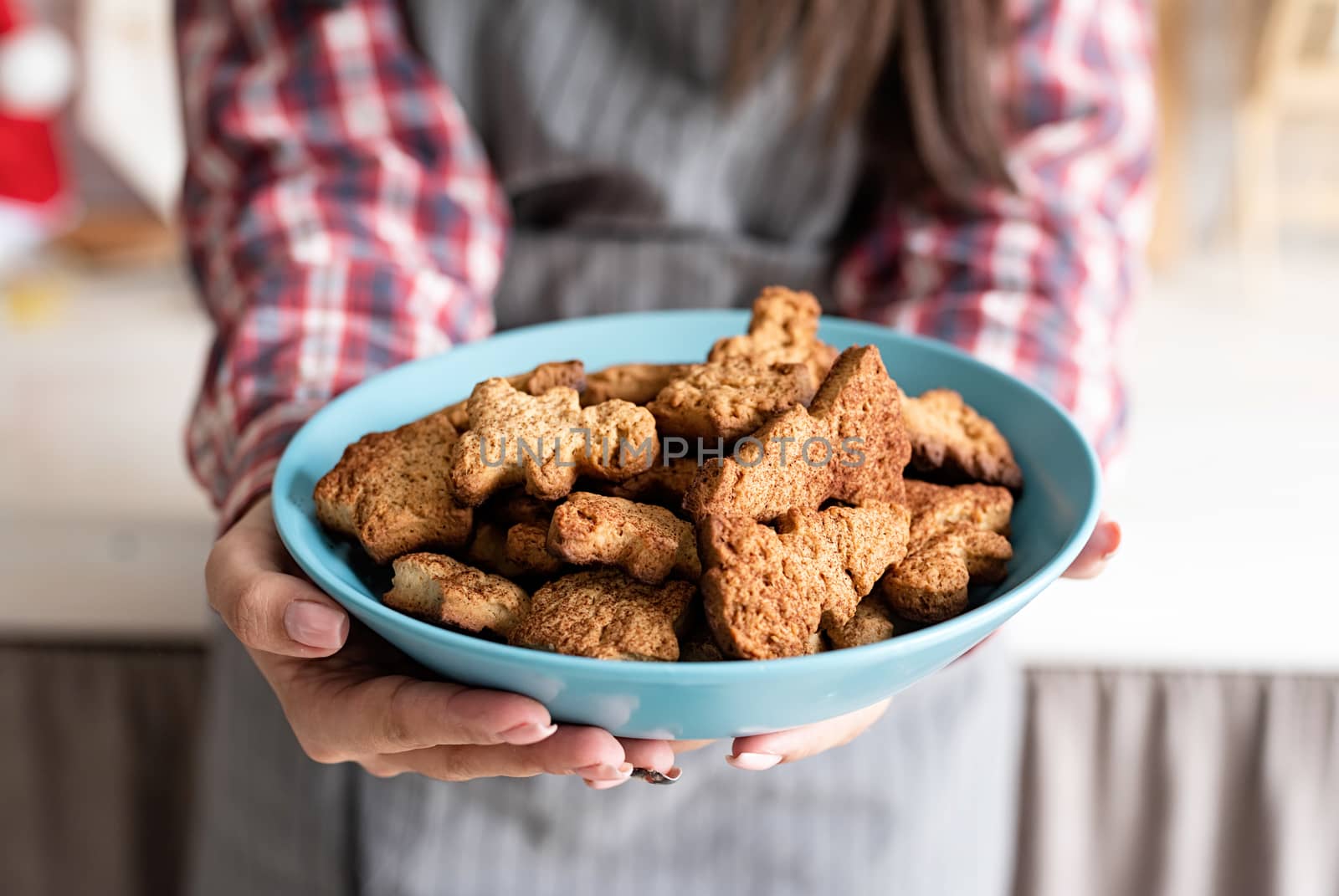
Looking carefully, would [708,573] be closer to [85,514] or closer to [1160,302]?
[85,514]

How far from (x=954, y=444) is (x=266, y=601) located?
1.10 feet

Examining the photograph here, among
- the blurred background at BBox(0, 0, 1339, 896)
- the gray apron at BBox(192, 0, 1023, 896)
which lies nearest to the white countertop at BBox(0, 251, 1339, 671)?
the blurred background at BBox(0, 0, 1339, 896)

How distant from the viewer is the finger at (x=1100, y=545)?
51 cm

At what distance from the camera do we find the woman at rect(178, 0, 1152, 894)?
737mm

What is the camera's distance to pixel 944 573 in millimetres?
455

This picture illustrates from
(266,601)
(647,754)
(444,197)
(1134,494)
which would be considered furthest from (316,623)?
(1134,494)

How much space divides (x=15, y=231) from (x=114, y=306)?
0.73 feet

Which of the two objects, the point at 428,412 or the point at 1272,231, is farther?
the point at 1272,231

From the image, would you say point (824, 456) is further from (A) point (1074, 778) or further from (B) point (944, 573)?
(A) point (1074, 778)

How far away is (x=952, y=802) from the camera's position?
2.55 feet

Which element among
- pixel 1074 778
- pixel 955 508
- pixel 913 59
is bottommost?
pixel 1074 778

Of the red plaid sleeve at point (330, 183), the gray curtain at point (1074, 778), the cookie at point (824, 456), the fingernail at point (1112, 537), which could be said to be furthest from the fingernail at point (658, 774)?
the gray curtain at point (1074, 778)

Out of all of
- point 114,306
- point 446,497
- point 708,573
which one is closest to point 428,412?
point 446,497

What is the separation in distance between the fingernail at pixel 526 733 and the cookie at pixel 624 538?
7 centimetres
